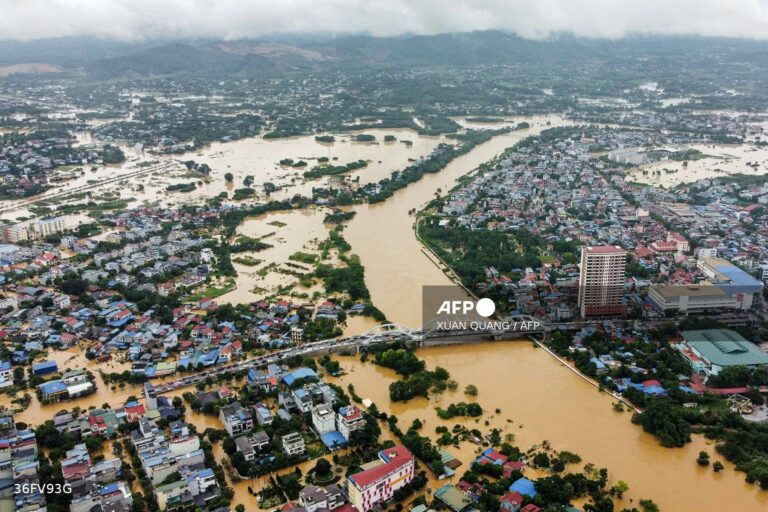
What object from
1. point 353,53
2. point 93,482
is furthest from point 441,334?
point 353,53

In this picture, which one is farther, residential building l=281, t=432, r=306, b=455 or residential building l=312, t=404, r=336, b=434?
residential building l=312, t=404, r=336, b=434

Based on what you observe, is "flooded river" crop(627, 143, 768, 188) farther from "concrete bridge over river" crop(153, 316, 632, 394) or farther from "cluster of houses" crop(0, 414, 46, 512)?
"cluster of houses" crop(0, 414, 46, 512)

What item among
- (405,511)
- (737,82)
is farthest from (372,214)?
(737,82)

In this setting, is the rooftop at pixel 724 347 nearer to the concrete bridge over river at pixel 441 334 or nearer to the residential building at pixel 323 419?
the concrete bridge over river at pixel 441 334

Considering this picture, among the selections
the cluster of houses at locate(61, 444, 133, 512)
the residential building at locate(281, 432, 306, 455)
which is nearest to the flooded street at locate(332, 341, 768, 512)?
the residential building at locate(281, 432, 306, 455)

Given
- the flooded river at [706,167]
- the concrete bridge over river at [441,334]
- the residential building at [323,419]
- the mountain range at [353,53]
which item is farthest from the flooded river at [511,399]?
the mountain range at [353,53]

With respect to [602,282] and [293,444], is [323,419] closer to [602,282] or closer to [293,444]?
[293,444]

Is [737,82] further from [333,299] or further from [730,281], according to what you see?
[333,299]
